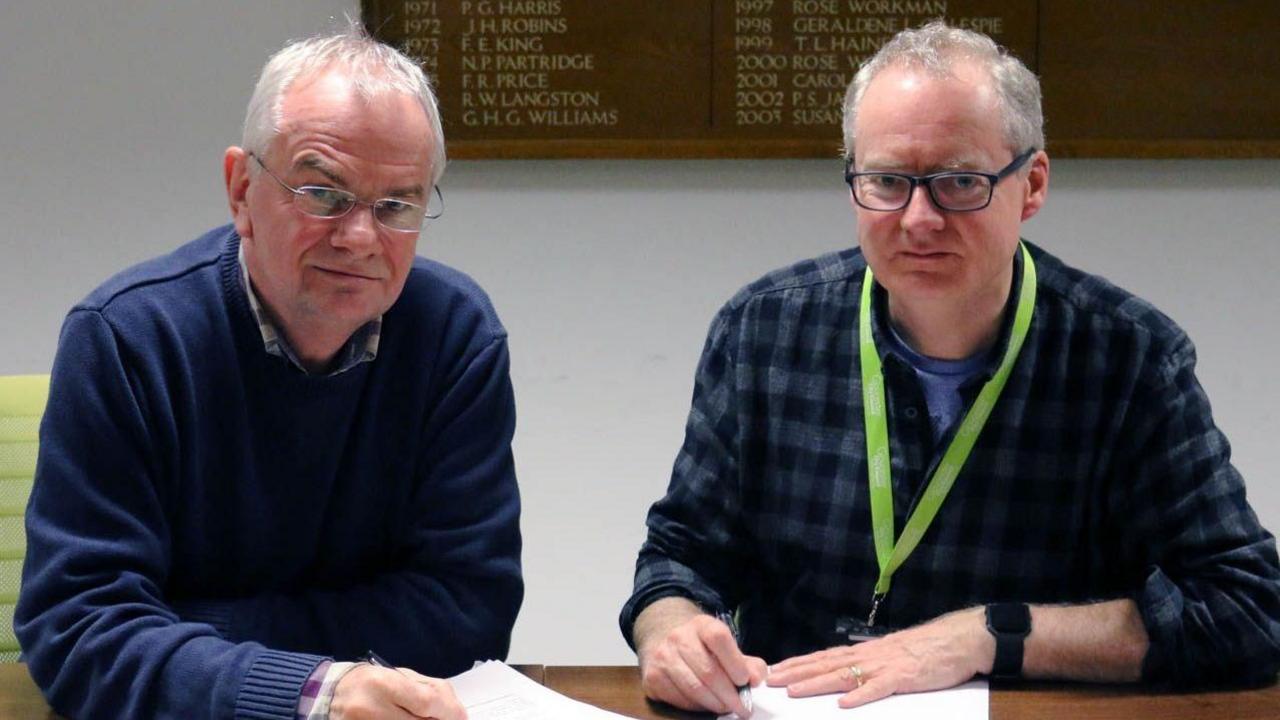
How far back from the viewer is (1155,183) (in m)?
3.19

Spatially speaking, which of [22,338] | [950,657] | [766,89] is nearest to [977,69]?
[950,657]

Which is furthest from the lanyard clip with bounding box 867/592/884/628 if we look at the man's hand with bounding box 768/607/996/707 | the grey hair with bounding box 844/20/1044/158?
the grey hair with bounding box 844/20/1044/158

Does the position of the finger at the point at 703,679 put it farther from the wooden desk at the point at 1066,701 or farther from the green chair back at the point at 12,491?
the green chair back at the point at 12,491

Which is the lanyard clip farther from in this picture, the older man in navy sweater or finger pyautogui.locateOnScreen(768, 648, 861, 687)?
the older man in navy sweater

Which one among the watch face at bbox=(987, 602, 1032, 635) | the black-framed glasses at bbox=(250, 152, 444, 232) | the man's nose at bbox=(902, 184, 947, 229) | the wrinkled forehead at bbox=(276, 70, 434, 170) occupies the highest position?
the wrinkled forehead at bbox=(276, 70, 434, 170)

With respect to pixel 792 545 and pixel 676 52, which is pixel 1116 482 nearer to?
pixel 792 545

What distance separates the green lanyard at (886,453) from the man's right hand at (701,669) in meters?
0.33

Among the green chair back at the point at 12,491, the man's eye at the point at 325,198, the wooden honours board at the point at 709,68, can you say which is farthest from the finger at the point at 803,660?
the wooden honours board at the point at 709,68

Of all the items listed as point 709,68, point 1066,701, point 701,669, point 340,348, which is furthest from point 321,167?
point 709,68

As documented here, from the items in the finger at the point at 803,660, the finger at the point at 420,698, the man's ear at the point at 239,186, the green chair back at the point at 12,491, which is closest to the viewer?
the finger at the point at 420,698

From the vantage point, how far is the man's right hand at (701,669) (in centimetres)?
161

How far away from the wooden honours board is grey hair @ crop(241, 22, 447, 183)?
1.35 metres

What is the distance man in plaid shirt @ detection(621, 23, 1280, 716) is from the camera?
67.7 inches

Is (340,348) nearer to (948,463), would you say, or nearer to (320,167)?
(320,167)
